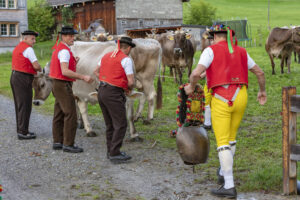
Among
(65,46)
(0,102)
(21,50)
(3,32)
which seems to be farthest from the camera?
(3,32)

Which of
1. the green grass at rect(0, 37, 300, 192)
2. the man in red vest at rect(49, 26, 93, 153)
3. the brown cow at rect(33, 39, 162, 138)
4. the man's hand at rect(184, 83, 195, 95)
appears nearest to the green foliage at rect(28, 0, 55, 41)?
the green grass at rect(0, 37, 300, 192)

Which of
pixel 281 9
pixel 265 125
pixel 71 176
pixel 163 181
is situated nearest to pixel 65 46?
pixel 71 176

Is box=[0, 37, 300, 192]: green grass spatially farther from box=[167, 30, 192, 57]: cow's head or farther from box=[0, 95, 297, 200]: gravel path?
box=[167, 30, 192, 57]: cow's head

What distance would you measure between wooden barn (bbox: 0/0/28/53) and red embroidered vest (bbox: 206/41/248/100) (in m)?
40.3

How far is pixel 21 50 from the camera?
8.09 m

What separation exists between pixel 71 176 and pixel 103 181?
566 mm

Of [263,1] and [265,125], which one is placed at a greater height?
[263,1]

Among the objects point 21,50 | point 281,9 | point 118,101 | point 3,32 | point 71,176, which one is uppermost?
point 281,9

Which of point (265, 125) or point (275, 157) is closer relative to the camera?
point (275, 157)

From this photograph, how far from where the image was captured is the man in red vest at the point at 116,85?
6.36 m

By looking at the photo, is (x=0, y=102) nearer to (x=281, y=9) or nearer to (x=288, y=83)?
(x=288, y=83)

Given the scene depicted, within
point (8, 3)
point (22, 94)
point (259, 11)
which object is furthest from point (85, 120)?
point (259, 11)

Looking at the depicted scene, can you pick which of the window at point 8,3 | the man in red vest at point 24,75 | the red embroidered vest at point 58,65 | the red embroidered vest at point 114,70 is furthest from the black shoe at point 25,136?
the window at point 8,3

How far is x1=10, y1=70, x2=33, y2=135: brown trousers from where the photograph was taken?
8.27 meters
